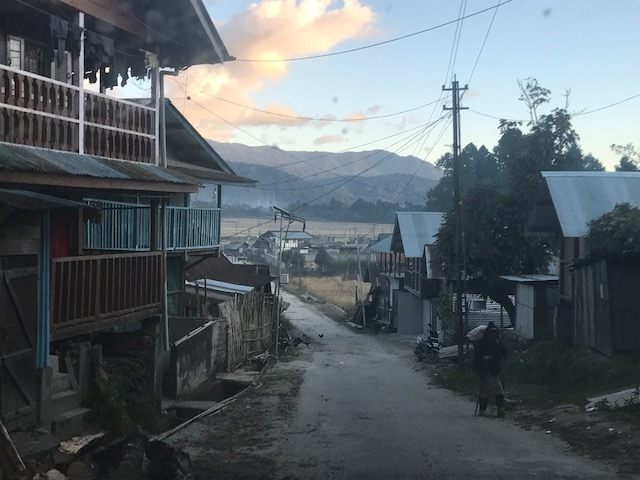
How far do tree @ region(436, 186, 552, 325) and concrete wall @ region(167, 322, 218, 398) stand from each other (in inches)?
611

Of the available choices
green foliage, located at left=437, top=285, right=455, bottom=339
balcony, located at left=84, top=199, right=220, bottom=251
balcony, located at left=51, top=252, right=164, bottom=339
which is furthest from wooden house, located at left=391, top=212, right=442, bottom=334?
balcony, located at left=51, top=252, right=164, bottom=339

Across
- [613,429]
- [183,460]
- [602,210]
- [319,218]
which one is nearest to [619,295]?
[602,210]

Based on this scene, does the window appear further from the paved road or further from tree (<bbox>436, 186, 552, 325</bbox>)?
tree (<bbox>436, 186, 552, 325</bbox>)

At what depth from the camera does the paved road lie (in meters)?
9.26

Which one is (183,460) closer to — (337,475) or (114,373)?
(337,475)

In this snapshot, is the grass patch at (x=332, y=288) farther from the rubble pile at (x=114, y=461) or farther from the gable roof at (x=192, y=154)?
the rubble pile at (x=114, y=461)

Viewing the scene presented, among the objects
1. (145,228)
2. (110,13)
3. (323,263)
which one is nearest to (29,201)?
(110,13)

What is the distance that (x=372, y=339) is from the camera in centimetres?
4353

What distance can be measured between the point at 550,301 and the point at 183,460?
17.6 meters

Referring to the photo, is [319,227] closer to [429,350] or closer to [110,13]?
[429,350]

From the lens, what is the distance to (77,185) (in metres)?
11.5

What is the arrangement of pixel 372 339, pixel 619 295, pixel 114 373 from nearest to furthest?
pixel 114 373 < pixel 619 295 < pixel 372 339

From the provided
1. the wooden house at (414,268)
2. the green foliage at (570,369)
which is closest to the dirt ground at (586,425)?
the green foliage at (570,369)

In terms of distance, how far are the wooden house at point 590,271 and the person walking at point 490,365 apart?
12.3 feet
